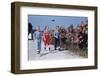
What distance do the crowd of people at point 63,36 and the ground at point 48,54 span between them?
3cm

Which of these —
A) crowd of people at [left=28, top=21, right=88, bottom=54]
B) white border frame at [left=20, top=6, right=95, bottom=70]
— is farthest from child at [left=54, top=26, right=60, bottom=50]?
white border frame at [left=20, top=6, right=95, bottom=70]

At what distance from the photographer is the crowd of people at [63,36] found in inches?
67.3

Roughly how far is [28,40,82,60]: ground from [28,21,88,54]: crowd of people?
0.08 ft

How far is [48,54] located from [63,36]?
17cm

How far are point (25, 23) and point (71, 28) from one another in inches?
14.2

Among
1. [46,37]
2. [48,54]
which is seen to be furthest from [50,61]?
[46,37]

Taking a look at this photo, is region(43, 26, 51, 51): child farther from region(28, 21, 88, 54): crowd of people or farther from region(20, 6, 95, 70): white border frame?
region(20, 6, 95, 70): white border frame

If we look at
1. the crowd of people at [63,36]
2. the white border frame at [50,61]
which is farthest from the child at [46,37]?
the white border frame at [50,61]

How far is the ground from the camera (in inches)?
66.1

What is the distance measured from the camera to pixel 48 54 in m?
1.74

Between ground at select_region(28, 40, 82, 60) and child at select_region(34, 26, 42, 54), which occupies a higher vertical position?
child at select_region(34, 26, 42, 54)

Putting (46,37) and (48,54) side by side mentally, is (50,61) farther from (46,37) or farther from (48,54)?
(46,37)

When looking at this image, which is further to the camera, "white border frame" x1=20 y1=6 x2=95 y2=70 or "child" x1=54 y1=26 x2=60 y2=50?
"child" x1=54 y1=26 x2=60 y2=50

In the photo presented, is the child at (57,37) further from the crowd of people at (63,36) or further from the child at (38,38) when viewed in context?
the child at (38,38)
